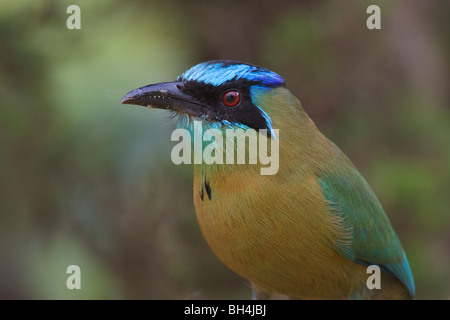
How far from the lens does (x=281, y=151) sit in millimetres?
3662

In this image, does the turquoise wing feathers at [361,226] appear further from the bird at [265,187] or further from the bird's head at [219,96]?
the bird's head at [219,96]

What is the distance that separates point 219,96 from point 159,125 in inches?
63.3

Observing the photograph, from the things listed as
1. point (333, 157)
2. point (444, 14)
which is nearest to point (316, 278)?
point (333, 157)

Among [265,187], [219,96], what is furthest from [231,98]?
[265,187]

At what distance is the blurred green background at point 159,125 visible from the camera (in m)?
5.09

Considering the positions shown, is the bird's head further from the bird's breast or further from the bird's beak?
the bird's breast

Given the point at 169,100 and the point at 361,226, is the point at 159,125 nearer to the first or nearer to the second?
the point at 169,100

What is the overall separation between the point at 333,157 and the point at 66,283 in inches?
109

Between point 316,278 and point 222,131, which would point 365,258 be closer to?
point 316,278

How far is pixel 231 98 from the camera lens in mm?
3650

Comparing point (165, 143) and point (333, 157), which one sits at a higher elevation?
point (165, 143)

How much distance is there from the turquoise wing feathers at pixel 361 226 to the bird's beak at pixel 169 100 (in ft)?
3.10
